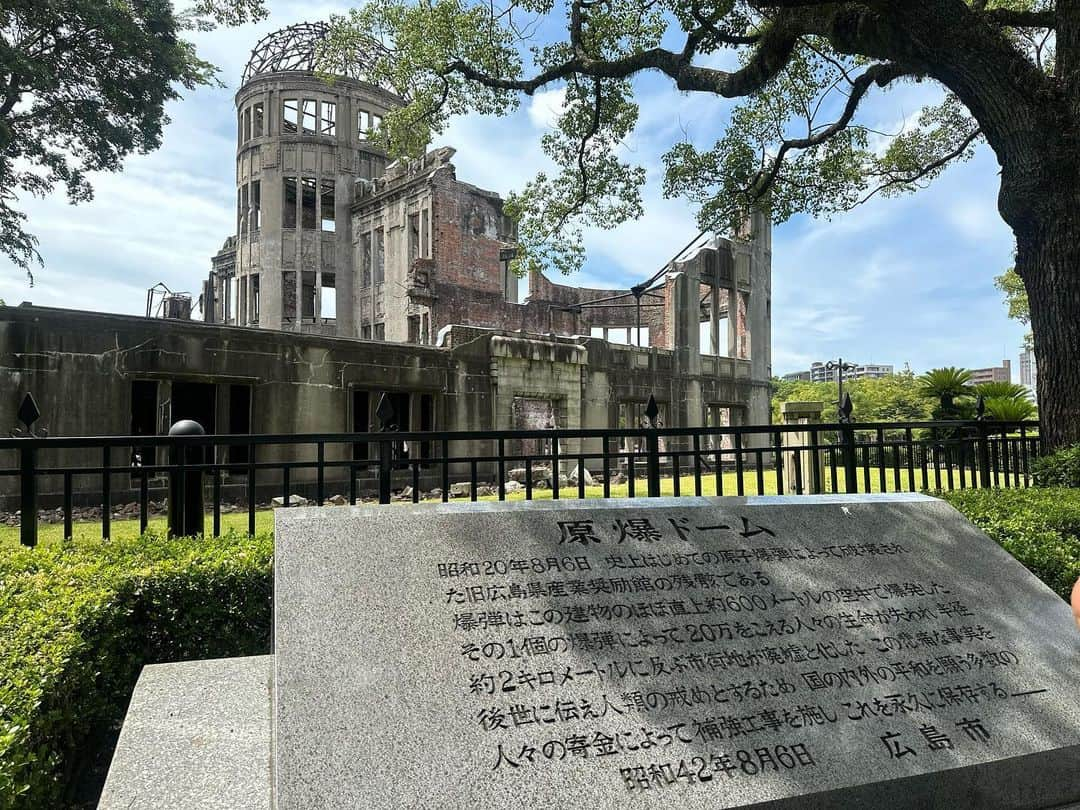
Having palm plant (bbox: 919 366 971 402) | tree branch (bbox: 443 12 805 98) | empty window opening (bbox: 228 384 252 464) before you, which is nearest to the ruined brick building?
empty window opening (bbox: 228 384 252 464)

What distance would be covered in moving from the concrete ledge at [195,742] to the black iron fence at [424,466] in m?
1.35

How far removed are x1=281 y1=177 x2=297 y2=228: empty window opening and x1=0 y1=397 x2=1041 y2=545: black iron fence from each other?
1856 cm

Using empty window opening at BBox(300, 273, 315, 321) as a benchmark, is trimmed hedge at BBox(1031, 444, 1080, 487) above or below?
below

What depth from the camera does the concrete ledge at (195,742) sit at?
7.28 feet

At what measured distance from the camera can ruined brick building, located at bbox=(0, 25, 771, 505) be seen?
11484 millimetres

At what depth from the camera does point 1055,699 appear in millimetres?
2734

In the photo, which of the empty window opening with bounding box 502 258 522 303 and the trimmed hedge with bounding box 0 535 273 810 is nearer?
the trimmed hedge with bounding box 0 535 273 810

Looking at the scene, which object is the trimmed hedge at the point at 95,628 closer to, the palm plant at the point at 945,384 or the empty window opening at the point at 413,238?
the palm plant at the point at 945,384

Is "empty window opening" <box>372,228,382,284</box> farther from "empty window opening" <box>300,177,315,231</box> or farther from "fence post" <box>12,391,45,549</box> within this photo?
"fence post" <box>12,391,45,549</box>

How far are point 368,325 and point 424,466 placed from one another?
16.7 metres

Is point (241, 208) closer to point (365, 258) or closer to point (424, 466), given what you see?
point (365, 258)

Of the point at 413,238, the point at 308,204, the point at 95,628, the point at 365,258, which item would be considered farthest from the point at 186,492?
the point at 308,204

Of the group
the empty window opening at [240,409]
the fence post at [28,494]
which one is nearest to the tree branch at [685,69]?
the empty window opening at [240,409]

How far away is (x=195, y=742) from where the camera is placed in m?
2.53
